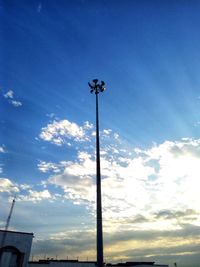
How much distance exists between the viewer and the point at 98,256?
17.3 metres

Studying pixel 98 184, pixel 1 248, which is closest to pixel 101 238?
pixel 98 184

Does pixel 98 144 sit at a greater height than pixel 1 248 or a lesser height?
greater

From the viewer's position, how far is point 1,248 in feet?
120

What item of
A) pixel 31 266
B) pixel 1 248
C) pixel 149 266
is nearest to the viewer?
pixel 1 248

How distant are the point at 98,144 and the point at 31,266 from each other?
3339cm

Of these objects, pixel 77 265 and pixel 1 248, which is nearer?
pixel 1 248

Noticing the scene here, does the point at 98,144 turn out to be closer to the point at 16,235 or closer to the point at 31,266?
the point at 16,235

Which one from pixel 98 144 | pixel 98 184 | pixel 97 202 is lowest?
pixel 97 202

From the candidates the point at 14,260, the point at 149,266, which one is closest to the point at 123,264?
the point at 149,266

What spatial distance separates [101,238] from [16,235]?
25950 millimetres

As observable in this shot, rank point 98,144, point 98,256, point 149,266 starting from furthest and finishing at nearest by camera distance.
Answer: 1. point 149,266
2. point 98,144
3. point 98,256

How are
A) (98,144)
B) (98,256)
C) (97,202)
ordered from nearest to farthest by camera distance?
1. (98,256)
2. (97,202)
3. (98,144)

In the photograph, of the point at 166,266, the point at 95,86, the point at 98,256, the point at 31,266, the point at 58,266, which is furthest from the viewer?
the point at 166,266

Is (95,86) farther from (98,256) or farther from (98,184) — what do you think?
(98,256)
